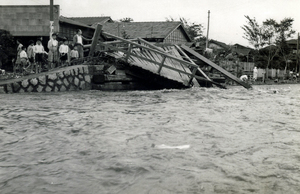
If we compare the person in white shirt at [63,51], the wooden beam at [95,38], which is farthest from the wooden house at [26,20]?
the wooden beam at [95,38]

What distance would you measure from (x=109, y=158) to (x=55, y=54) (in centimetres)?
975

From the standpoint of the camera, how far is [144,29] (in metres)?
32.6

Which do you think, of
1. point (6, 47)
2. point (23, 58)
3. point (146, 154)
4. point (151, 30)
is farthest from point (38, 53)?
Result: point (151, 30)

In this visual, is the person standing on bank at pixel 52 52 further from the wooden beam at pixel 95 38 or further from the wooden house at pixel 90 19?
the wooden house at pixel 90 19

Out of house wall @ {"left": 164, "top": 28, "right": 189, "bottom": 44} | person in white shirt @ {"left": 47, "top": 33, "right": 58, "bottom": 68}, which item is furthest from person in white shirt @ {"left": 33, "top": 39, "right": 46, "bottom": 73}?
house wall @ {"left": 164, "top": 28, "right": 189, "bottom": 44}

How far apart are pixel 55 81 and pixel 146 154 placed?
7792 mm

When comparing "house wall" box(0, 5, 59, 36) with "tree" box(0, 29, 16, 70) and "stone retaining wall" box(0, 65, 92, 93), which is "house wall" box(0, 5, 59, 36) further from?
"stone retaining wall" box(0, 65, 92, 93)

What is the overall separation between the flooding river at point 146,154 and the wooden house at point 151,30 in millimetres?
25230

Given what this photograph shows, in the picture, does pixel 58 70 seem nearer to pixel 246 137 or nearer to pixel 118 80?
pixel 118 80

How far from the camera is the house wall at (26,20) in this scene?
2000 cm

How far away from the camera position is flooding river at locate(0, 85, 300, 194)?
2.78 m

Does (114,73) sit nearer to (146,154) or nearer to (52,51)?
(52,51)

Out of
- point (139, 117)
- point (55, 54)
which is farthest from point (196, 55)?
point (139, 117)

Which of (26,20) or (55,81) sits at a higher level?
(26,20)
